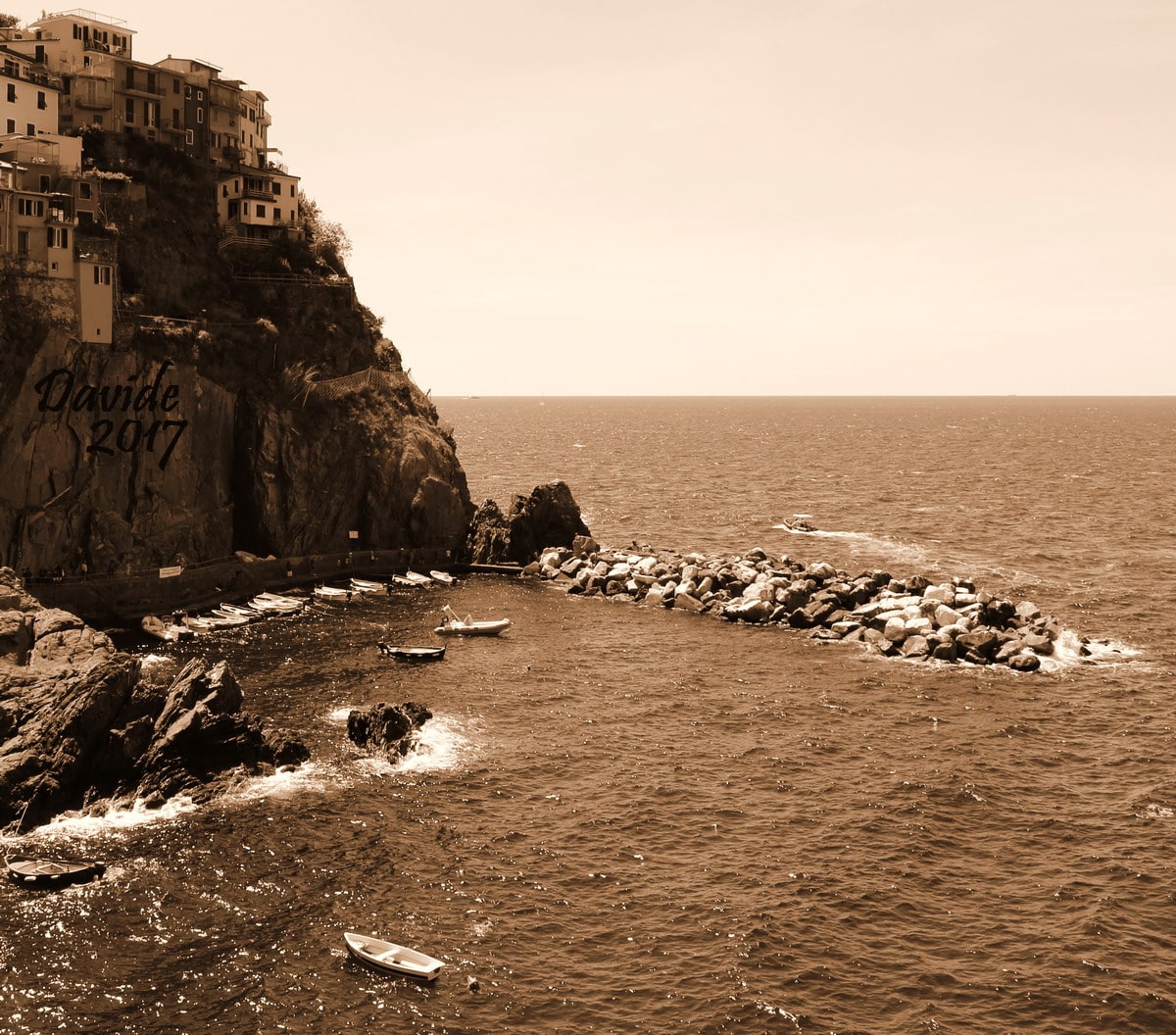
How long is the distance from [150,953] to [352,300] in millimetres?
82145

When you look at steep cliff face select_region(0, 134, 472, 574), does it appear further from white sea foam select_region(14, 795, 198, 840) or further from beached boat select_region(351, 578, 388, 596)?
white sea foam select_region(14, 795, 198, 840)

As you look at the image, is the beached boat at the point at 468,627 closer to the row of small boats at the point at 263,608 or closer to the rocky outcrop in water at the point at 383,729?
the row of small boats at the point at 263,608

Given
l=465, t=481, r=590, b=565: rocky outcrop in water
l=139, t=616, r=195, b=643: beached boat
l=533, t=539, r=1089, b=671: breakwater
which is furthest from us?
l=465, t=481, r=590, b=565: rocky outcrop in water

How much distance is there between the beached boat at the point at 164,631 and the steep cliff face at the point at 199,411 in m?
9.47

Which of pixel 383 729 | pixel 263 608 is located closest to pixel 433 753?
pixel 383 729

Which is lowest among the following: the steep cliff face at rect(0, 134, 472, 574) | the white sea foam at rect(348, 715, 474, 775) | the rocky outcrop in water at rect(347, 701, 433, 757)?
the white sea foam at rect(348, 715, 474, 775)

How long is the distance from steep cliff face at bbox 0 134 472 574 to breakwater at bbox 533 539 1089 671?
17.9m

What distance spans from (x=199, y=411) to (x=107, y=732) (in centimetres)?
4586

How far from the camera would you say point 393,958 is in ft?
125

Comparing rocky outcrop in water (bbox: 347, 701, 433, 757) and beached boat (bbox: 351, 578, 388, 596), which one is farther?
beached boat (bbox: 351, 578, 388, 596)

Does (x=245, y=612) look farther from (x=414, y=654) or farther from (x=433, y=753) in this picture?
(x=433, y=753)

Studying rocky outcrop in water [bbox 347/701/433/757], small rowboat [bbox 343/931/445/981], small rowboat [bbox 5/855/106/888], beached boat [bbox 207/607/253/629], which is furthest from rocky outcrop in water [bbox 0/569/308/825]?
beached boat [bbox 207/607/253/629]

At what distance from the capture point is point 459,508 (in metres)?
109

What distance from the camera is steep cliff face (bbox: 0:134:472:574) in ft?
271
